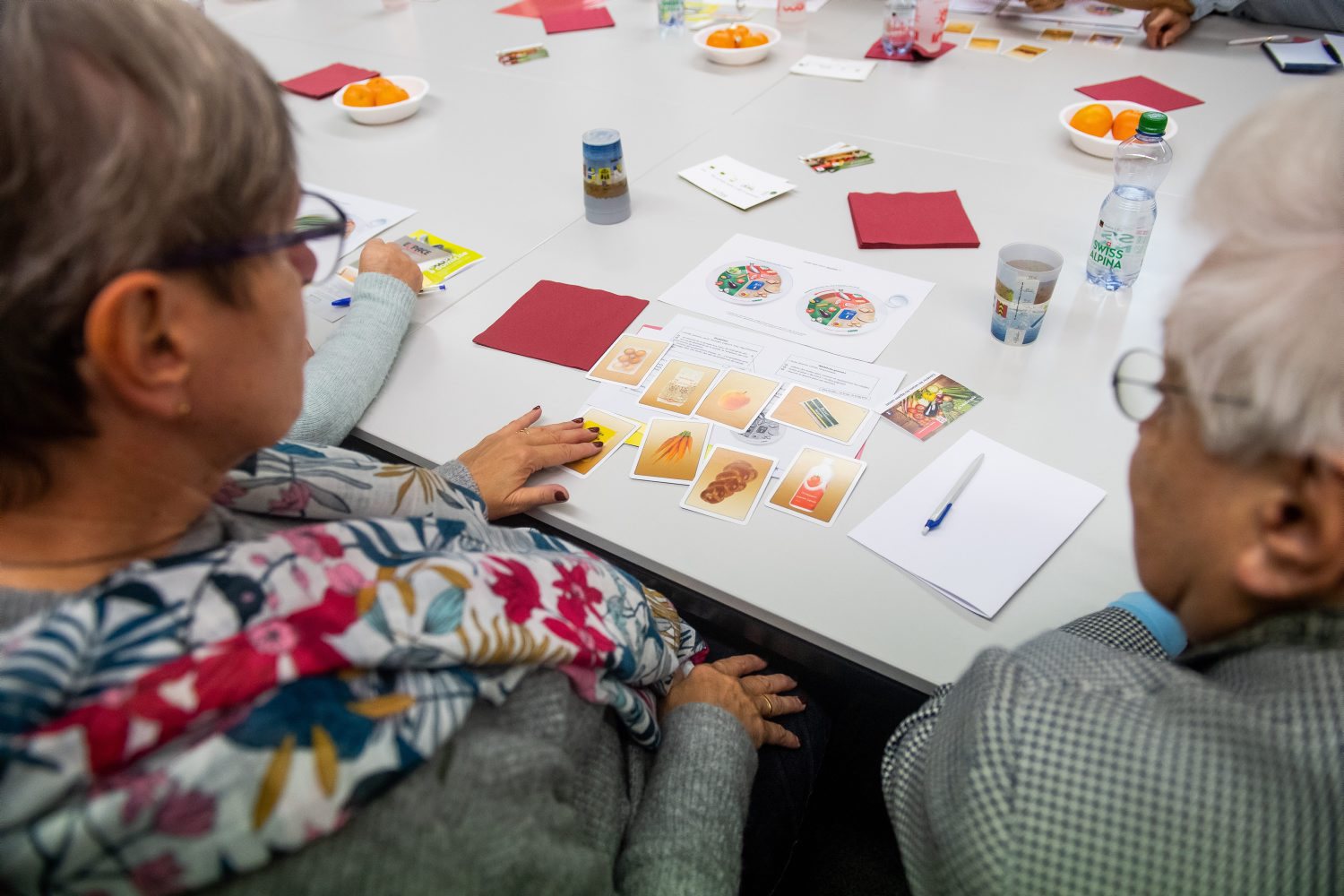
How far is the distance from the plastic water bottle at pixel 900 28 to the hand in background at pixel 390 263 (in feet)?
5.01

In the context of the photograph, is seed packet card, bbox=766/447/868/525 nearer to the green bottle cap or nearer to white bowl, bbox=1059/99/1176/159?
the green bottle cap

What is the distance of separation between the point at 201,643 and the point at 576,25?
2.47m

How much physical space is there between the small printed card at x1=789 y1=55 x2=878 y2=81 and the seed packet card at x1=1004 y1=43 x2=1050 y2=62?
0.38 metres

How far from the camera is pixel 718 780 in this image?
909 millimetres

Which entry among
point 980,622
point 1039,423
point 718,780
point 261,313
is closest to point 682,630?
point 718,780

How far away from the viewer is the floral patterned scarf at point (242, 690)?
51 cm

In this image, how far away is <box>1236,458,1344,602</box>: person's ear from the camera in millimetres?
521

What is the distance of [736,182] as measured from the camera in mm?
1711

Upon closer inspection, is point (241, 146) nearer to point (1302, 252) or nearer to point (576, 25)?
point (1302, 252)

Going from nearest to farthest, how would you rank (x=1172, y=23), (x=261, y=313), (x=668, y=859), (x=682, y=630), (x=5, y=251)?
(x=5, y=251) → (x=261, y=313) → (x=668, y=859) → (x=682, y=630) → (x=1172, y=23)

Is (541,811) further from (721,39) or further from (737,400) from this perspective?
(721,39)

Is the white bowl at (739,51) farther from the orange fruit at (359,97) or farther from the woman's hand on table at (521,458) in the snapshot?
the woman's hand on table at (521,458)

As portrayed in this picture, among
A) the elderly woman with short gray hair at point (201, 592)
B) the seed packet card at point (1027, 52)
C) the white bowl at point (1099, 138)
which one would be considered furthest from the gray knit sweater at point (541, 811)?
the seed packet card at point (1027, 52)

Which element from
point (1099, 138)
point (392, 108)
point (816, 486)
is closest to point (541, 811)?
point (816, 486)
